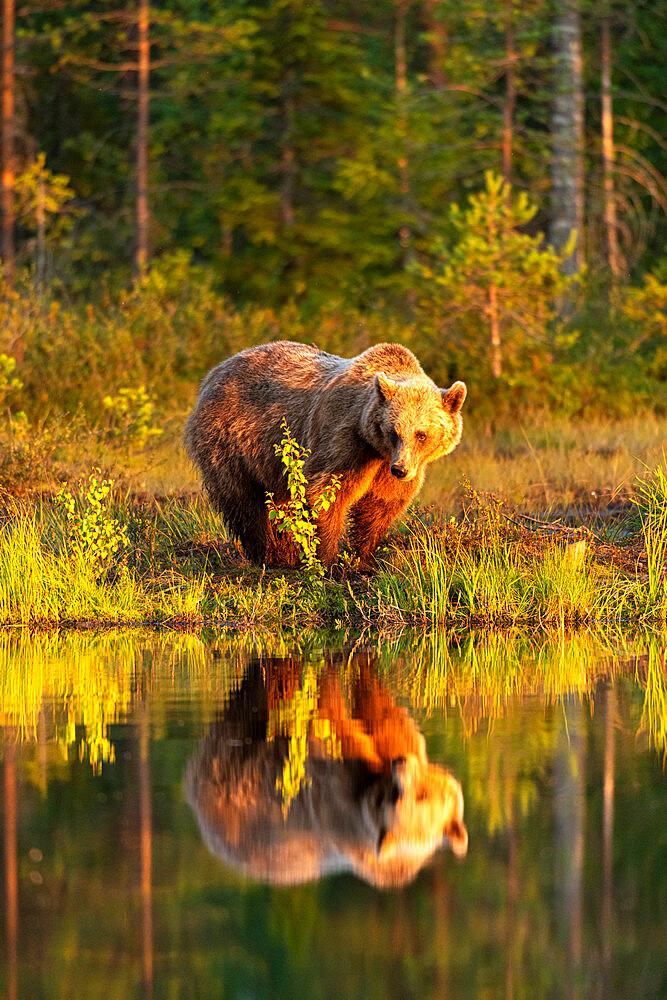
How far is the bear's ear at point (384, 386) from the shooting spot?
984 centimetres

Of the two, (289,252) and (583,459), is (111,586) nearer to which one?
(583,459)

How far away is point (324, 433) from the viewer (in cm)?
1048

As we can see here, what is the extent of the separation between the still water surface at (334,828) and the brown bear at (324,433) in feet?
5.86

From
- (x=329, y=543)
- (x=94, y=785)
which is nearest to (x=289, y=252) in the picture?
(x=329, y=543)

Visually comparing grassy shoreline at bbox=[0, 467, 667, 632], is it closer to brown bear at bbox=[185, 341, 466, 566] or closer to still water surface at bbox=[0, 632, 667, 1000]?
brown bear at bbox=[185, 341, 466, 566]

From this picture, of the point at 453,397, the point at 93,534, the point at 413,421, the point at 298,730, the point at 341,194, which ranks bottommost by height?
the point at 298,730

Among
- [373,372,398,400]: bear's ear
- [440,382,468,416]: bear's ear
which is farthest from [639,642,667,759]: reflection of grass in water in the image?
[373,372,398,400]: bear's ear

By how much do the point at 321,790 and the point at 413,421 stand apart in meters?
4.19

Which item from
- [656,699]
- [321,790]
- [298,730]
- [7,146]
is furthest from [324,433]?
[7,146]

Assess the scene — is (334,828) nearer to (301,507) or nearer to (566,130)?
Answer: (301,507)

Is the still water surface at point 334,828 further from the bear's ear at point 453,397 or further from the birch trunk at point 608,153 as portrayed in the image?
the birch trunk at point 608,153

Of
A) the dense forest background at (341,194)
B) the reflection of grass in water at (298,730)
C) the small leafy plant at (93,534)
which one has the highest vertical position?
the dense forest background at (341,194)

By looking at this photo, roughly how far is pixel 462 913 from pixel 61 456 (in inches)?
383

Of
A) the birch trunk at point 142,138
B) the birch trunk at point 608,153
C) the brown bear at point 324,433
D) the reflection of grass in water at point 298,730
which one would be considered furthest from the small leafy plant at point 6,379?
the birch trunk at point 608,153
